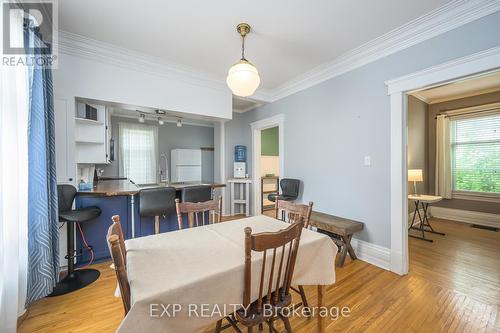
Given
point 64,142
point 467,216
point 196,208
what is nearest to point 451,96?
point 467,216

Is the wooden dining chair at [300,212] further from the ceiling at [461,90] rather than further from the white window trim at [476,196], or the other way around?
the white window trim at [476,196]

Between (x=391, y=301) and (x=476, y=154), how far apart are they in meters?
4.23

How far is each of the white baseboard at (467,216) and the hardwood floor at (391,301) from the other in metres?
1.87

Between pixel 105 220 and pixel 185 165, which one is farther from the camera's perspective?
pixel 185 165

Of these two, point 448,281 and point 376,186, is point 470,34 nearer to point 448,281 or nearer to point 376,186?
point 376,186

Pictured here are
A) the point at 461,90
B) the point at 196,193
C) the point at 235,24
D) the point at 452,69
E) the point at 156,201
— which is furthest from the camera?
the point at 461,90

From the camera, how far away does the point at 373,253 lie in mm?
2643

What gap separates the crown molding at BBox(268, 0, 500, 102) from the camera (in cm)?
188

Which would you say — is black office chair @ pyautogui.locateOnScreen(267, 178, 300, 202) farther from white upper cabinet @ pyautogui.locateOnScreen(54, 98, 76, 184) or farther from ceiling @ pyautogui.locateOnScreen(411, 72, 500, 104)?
white upper cabinet @ pyautogui.locateOnScreen(54, 98, 76, 184)

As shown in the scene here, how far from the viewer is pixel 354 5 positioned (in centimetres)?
193

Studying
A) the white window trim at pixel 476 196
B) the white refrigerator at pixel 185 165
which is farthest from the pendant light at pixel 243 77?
the white window trim at pixel 476 196

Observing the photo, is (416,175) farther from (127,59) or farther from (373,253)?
(127,59)

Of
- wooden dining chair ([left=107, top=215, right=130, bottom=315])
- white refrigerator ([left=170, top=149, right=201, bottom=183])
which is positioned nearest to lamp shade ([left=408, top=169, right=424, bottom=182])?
wooden dining chair ([left=107, top=215, right=130, bottom=315])

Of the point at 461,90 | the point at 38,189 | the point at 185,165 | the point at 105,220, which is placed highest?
the point at 461,90
